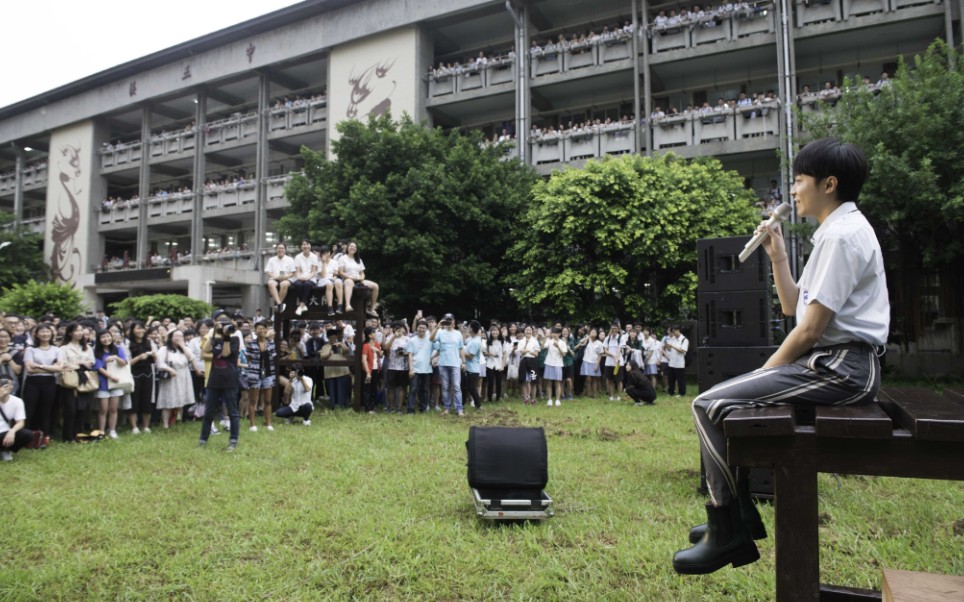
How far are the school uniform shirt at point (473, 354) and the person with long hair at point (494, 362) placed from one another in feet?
2.77

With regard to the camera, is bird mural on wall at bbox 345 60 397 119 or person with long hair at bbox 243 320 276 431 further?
bird mural on wall at bbox 345 60 397 119

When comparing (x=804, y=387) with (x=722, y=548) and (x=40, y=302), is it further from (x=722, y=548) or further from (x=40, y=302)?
(x=40, y=302)

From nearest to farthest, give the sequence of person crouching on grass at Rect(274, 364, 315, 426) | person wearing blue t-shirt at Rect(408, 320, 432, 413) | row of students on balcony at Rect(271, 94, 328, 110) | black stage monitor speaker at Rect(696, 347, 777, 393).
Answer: black stage monitor speaker at Rect(696, 347, 777, 393) < person crouching on grass at Rect(274, 364, 315, 426) < person wearing blue t-shirt at Rect(408, 320, 432, 413) < row of students on balcony at Rect(271, 94, 328, 110)

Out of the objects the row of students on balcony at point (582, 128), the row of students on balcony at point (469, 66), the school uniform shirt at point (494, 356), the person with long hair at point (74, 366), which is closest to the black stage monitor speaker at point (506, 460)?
the person with long hair at point (74, 366)

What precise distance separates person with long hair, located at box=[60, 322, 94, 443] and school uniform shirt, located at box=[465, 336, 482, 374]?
7.11 metres

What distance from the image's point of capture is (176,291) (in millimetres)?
36344

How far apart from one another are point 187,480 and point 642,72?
77.5ft

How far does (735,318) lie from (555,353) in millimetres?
9305

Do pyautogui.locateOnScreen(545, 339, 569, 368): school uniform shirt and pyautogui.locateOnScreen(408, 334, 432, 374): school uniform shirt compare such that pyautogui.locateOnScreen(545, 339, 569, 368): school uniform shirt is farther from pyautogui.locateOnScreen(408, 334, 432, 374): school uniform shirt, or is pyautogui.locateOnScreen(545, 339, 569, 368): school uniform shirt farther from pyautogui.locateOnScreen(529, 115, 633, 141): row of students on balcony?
pyautogui.locateOnScreen(529, 115, 633, 141): row of students on balcony

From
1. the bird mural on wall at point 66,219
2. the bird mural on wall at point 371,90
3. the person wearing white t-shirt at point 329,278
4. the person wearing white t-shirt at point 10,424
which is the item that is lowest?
the person wearing white t-shirt at point 10,424

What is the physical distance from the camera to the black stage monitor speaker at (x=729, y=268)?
6363 mm

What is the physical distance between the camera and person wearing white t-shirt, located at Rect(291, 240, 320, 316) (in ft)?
42.9

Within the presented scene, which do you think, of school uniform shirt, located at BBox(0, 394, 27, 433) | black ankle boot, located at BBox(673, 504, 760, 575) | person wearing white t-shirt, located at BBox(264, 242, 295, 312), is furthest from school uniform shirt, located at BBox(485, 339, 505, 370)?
black ankle boot, located at BBox(673, 504, 760, 575)

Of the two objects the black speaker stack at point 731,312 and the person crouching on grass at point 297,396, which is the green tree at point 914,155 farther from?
the person crouching on grass at point 297,396
